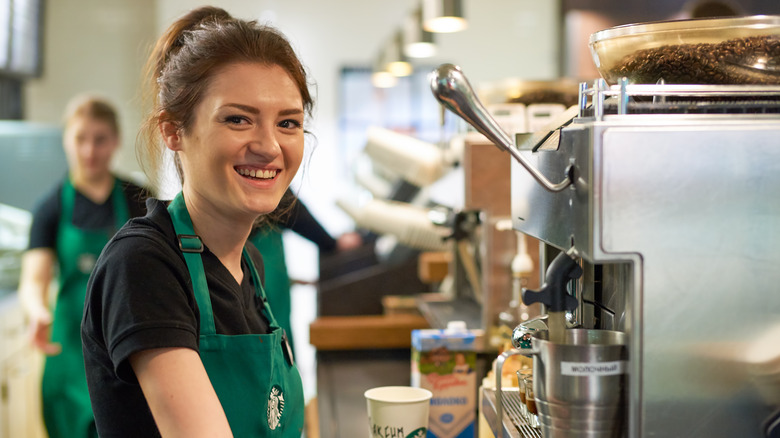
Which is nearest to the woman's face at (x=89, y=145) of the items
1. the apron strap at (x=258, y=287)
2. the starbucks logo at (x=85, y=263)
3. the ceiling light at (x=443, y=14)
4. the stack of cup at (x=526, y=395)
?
the starbucks logo at (x=85, y=263)

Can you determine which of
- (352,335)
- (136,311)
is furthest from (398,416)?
(352,335)

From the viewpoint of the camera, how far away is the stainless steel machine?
87 centimetres

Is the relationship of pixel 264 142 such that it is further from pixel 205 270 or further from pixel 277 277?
pixel 277 277

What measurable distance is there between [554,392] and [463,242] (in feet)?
5.79

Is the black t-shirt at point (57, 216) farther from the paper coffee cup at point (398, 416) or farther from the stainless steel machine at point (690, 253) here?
the stainless steel machine at point (690, 253)

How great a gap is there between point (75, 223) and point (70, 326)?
0.36m

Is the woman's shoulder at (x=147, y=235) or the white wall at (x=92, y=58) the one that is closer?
the woman's shoulder at (x=147, y=235)

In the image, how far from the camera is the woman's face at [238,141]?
1091 mm

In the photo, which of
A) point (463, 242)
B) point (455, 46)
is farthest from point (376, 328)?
point (455, 46)

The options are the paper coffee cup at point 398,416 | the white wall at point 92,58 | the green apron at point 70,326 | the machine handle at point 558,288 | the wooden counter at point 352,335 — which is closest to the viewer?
the machine handle at point 558,288

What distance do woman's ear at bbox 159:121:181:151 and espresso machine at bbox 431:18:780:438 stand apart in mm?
437

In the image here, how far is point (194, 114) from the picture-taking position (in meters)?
1.12

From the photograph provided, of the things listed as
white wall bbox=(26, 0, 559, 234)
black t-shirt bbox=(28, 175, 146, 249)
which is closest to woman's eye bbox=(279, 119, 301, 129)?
black t-shirt bbox=(28, 175, 146, 249)

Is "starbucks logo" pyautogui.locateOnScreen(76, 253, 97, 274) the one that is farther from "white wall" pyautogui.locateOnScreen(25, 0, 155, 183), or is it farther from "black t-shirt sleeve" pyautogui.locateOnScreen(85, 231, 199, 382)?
"white wall" pyautogui.locateOnScreen(25, 0, 155, 183)
